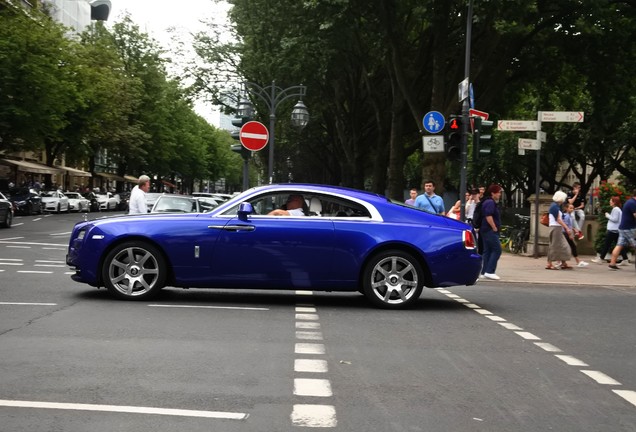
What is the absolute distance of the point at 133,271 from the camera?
10.7m

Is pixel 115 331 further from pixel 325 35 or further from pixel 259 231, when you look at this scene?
pixel 325 35

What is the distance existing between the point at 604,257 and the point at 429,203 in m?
7.48

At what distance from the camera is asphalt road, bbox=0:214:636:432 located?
5.15 meters

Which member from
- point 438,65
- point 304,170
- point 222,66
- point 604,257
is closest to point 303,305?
point 604,257

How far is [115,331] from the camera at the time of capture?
8203 mm

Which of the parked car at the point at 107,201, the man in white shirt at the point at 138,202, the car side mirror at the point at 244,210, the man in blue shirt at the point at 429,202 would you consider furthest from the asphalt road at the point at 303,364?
the parked car at the point at 107,201

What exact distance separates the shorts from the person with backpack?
15.0 feet

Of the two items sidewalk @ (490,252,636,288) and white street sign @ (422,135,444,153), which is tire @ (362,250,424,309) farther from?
white street sign @ (422,135,444,153)

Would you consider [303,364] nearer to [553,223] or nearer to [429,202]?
[429,202]

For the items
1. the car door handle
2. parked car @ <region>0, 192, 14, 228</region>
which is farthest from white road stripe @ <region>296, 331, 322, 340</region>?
parked car @ <region>0, 192, 14, 228</region>

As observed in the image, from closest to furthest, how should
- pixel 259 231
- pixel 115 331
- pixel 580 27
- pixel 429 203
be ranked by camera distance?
pixel 115 331 < pixel 259 231 < pixel 429 203 < pixel 580 27

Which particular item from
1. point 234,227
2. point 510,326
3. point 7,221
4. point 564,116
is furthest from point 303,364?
point 7,221

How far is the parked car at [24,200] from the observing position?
44750 mm

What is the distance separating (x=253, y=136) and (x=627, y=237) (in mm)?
8533
